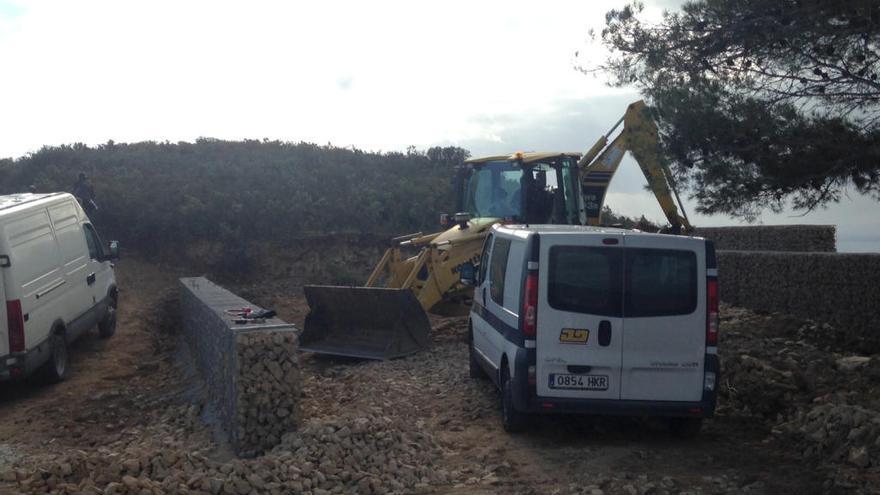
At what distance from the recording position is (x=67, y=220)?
14227mm

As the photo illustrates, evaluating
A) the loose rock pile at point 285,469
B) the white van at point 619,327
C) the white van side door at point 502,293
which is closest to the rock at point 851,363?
the white van at point 619,327

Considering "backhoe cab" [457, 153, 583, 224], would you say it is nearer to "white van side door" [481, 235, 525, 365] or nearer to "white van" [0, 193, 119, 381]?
"white van side door" [481, 235, 525, 365]

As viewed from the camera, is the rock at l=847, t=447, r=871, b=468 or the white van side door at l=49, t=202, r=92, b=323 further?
the white van side door at l=49, t=202, r=92, b=323

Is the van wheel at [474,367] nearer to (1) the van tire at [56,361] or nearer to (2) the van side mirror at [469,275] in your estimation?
(2) the van side mirror at [469,275]

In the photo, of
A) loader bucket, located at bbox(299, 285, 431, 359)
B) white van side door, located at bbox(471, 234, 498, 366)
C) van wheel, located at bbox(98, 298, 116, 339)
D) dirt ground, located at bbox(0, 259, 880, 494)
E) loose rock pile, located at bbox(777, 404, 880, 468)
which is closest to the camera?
dirt ground, located at bbox(0, 259, 880, 494)

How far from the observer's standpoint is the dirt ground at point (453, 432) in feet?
24.2

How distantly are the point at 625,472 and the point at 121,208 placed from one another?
21.0m

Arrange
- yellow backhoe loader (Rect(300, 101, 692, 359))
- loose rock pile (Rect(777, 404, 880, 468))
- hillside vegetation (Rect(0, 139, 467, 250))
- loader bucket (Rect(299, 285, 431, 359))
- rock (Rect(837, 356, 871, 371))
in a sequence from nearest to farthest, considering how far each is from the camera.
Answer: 1. loose rock pile (Rect(777, 404, 880, 468))
2. rock (Rect(837, 356, 871, 371))
3. loader bucket (Rect(299, 285, 431, 359))
4. yellow backhoe loader (Rect(300, 101, 692, 359))
5. hillside vegetation (Rect(0, 139, 467, 250))

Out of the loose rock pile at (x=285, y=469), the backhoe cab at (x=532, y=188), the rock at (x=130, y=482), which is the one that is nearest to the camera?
the rock at (x=130, y=482)

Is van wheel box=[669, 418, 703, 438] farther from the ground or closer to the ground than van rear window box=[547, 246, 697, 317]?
closer to the ground

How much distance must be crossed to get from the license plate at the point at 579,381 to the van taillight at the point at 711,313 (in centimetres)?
104

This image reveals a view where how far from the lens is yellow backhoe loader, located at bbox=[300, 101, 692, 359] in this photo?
13.3 meters

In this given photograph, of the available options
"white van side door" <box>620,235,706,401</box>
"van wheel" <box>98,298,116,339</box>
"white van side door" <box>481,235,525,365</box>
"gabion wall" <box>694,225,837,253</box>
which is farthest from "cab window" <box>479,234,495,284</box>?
"gabion wall" <box>694,225,837,253</box>

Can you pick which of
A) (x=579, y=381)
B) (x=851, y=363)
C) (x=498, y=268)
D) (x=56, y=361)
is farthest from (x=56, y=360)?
(x=851, y=363)
